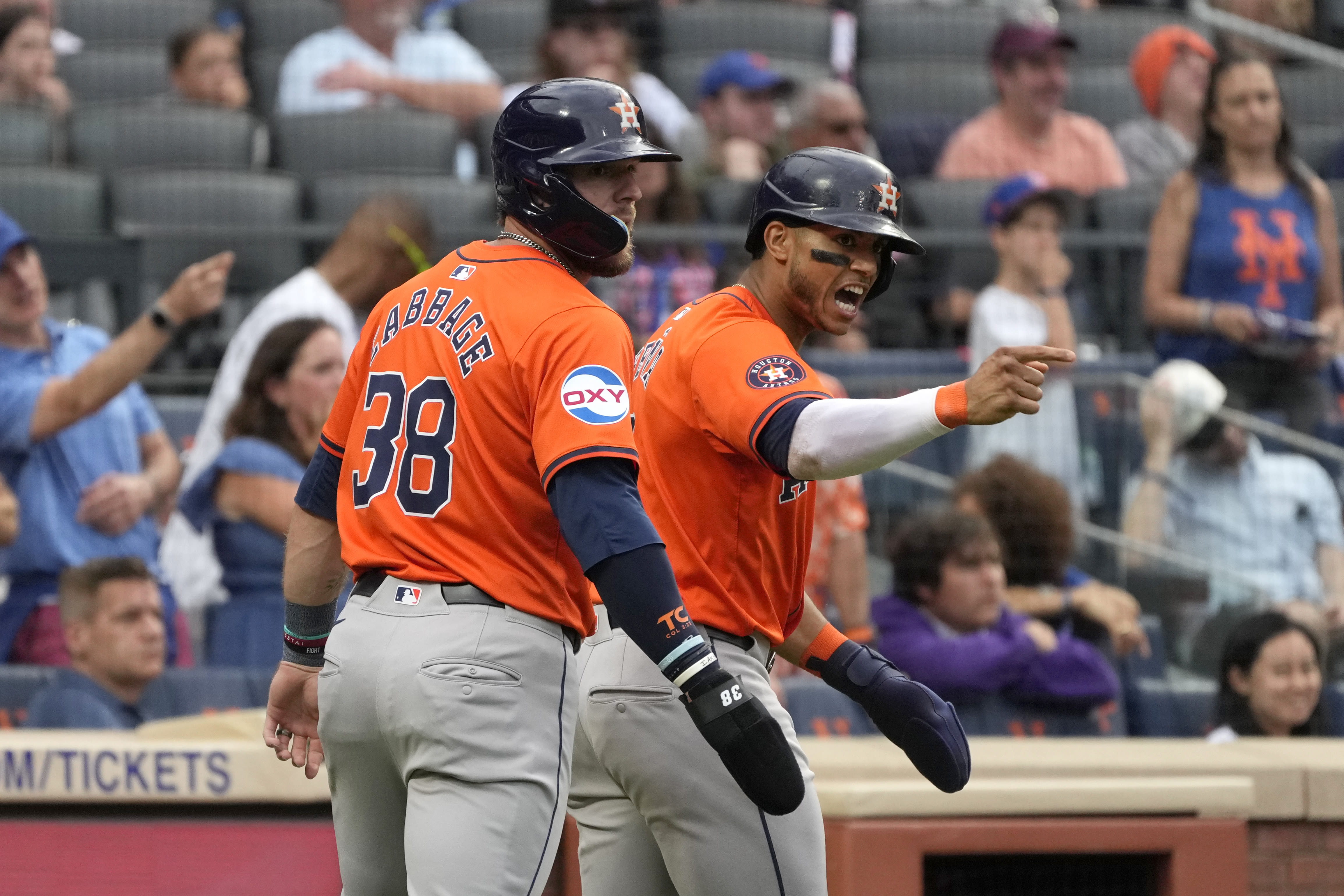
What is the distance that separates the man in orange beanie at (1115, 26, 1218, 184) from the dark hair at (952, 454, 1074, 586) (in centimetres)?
262

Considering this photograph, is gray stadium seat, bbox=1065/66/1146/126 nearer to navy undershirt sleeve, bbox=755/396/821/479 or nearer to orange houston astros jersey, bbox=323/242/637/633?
navy undershirt sleeve, bbox=755/396/821/479

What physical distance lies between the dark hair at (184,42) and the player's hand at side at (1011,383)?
5.68m

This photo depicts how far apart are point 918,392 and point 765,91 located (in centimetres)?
491

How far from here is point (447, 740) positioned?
102 inches

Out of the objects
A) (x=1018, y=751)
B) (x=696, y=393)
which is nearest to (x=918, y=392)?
(x=696, y=393)

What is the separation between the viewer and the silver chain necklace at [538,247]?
2.89 m

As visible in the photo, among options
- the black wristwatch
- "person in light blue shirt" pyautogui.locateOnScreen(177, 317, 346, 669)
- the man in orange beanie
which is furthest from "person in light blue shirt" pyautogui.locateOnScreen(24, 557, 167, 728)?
the man in orange beanie

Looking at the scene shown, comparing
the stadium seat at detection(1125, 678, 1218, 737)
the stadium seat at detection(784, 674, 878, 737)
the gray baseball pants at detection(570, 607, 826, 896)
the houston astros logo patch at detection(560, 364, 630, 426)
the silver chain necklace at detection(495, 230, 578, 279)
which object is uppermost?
the silver chain necklace at detection(495, 230, 578, 279)

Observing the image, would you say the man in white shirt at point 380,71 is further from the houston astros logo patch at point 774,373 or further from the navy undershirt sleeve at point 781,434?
the navy undershirt sleeve at point 781,434

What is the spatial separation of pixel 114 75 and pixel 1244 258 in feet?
16.9

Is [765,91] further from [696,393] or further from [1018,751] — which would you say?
[696,393]

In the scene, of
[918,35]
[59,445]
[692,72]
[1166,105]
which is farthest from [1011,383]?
[918,35]

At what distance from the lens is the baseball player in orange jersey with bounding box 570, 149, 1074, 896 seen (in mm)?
2881

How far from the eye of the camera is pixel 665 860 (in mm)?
2963
